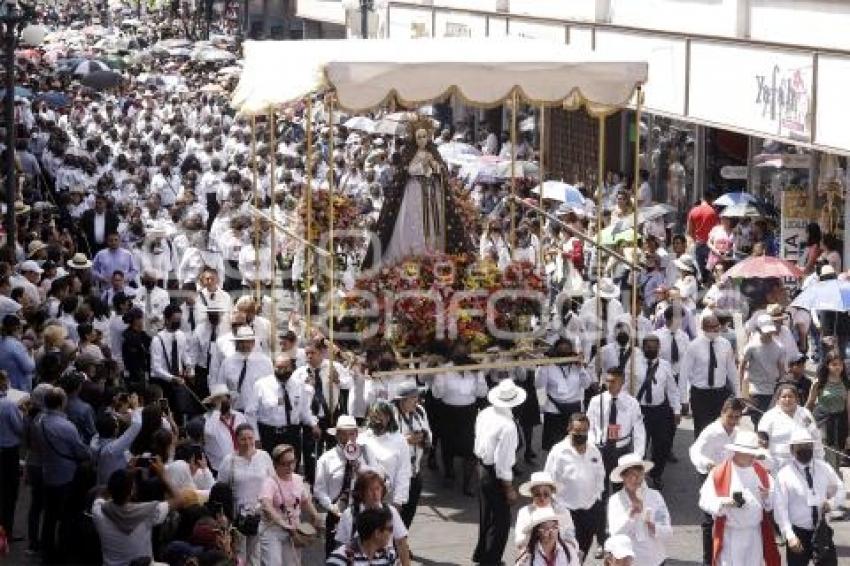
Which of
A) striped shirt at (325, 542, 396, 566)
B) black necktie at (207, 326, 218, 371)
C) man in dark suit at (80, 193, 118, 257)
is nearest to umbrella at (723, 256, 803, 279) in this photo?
black necktie at (207, 326, 218, 371)

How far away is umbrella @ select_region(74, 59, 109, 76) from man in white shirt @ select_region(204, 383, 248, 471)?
3398 centimetres

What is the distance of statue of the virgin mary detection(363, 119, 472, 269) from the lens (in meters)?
18.2

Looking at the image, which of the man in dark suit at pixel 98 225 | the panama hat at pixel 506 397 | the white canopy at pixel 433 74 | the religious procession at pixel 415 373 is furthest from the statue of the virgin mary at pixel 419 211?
the man in dark suit at pixel 98 225

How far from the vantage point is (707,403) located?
691 inches

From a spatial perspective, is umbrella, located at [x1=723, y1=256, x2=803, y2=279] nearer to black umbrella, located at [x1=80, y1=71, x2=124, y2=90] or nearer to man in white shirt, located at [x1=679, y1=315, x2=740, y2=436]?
man in white shirt, located at [x1=679, y1=315, x2=740, y2=436]

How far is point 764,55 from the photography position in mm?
24672

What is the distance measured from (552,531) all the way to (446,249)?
6957mm

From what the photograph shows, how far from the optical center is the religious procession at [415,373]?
13.1 metres

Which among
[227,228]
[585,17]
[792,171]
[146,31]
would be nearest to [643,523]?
[227,228]

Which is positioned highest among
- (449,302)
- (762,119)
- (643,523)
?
(762,119)

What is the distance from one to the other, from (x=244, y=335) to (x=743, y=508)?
5256mm

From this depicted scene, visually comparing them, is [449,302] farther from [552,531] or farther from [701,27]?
[701,27]

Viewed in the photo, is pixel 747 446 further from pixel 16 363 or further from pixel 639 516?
pixel 16 363

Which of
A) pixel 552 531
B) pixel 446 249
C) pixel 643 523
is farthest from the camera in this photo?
pixel 446 249
